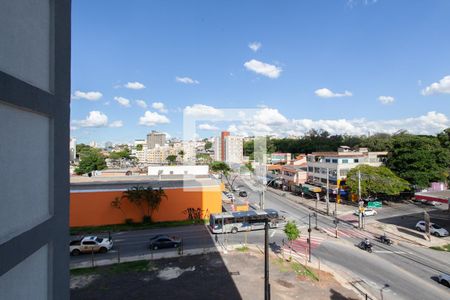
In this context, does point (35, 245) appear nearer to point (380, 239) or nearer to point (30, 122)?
point (30, 122)

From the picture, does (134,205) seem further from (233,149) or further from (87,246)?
(233,149)

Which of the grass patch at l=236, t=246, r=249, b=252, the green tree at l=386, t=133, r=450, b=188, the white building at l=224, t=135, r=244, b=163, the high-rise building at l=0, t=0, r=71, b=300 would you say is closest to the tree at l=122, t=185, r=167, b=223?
the grass patch at l=236, t=246, r=249, b=252

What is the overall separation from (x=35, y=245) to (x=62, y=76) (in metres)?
2.80

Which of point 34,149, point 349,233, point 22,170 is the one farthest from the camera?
point 349,233

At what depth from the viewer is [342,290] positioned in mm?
16625

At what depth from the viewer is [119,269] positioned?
19594mm

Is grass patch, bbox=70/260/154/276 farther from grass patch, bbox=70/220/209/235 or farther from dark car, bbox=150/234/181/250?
grass patch, bbox=70/220/209/235

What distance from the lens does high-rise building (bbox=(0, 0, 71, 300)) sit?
3443 millimetres

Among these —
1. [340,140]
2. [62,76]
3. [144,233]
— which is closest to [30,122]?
[62,76]

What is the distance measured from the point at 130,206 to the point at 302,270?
19205 mm

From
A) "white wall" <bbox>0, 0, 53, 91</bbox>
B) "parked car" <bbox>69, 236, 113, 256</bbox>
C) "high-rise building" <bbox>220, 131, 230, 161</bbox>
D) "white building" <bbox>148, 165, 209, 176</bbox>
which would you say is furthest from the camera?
"high-rise building" <bbox>220, 131, 230, 161</bbox>

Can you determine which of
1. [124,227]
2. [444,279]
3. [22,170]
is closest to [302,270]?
[444,279]

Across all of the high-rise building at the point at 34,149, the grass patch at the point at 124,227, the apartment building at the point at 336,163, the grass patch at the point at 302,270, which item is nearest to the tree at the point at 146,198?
A: the grass patch at the point at 124,227

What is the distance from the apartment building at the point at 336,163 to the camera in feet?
148
